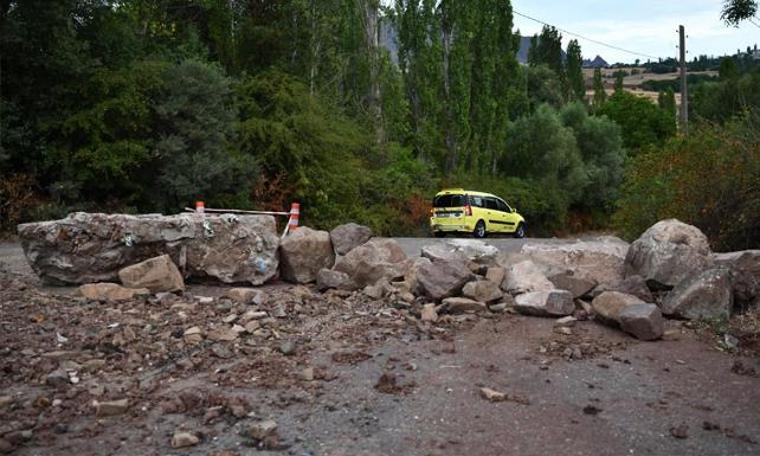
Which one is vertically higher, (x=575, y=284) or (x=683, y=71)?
(x=683, y=71)

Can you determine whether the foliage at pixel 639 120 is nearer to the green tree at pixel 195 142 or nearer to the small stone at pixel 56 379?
the green tree at pixel 195 142

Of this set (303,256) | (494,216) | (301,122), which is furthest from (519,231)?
(303,256)

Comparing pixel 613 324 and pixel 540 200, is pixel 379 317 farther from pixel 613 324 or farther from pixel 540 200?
pixel 540 200

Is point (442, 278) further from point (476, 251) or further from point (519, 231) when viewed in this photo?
point (519, 231)

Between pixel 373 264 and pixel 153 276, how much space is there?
263cm

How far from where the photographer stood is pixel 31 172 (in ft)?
59.0

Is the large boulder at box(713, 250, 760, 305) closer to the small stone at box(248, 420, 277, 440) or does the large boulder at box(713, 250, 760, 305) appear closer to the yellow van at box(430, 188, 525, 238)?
the small stone at box(248, 420, 277, 440)

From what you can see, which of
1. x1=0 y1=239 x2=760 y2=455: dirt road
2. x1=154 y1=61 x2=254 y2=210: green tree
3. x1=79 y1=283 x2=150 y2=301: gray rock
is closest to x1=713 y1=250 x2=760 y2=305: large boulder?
x1=0 y1=239 x2=760 y2=455: dirt road

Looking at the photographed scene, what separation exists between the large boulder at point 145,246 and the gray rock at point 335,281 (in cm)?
89

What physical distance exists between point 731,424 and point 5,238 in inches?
639

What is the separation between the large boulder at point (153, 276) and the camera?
315 inches

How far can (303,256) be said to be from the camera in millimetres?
9281

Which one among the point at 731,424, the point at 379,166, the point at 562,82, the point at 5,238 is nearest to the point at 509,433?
the point at 731,424

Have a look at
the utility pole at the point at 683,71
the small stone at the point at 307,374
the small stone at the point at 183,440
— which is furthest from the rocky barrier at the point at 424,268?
the utility pole at the point at 683,71
